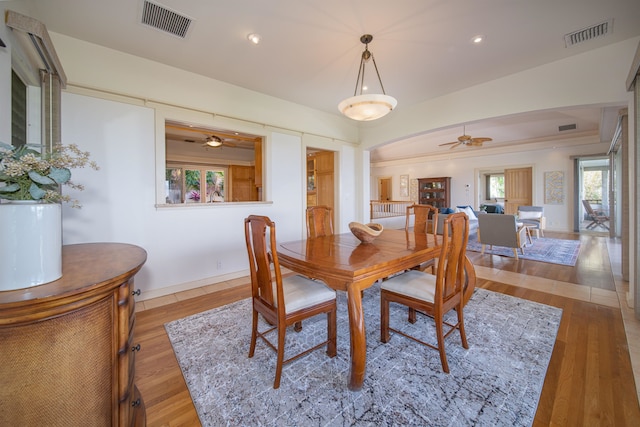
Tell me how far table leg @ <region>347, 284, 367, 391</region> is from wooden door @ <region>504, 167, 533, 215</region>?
29.6 feet

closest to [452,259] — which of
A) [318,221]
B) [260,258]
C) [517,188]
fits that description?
[260,258]

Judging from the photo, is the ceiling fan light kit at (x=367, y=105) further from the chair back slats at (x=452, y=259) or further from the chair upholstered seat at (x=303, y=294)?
the chair upholstered seat at (x=303, y=294)

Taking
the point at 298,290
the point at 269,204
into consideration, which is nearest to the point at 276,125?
the point at 269,204

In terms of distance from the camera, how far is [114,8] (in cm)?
219

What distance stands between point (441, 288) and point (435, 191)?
29.5 feet

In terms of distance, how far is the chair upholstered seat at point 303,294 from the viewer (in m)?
1.68

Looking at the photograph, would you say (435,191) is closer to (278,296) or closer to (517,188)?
(517,188)

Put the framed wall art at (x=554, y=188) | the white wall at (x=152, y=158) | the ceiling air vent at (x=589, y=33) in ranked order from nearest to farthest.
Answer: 1. the ceiling air vent at (x=589, y=33)
2. the white wall at (x=152, y=158)
3. the framed wall art at (x=554, y=188)

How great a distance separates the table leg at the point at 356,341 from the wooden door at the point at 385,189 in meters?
10.4

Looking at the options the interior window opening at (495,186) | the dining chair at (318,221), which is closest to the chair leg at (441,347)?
the dining chair at (318,221)

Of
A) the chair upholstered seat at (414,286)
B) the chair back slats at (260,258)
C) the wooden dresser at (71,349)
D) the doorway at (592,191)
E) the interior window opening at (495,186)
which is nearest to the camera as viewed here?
the wooden dresser at (71,349)

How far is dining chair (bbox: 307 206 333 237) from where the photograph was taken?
→ 110 inches

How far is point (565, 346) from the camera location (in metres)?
2.01

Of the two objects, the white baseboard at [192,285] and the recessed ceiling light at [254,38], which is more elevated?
the recessed ceiling light at [254,38]
